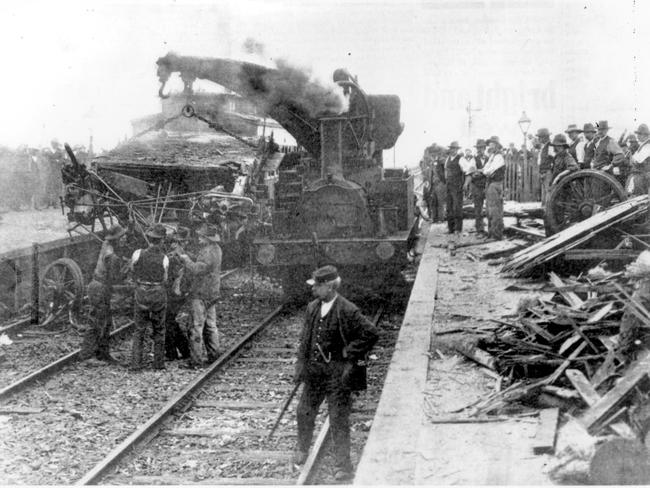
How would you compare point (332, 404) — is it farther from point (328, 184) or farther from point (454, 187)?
point (454, 187)

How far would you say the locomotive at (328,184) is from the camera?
11.0 m

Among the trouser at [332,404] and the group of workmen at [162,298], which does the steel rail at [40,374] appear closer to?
the group of workmen at [162,298]

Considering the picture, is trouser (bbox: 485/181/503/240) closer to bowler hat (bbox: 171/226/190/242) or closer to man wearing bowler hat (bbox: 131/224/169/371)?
bowler hat (bbox: 171/226/190/242)

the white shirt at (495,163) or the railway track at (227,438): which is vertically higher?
the white shirt at (495,163)

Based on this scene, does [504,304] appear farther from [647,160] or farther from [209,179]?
[209,179]

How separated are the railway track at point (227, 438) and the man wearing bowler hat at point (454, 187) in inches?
250

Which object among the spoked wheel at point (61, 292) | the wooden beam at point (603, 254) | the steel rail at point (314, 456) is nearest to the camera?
the steel rail at point (314, 456)

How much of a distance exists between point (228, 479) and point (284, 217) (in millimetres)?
6474

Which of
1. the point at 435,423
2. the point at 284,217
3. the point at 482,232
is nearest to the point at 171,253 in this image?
the point at 284,217

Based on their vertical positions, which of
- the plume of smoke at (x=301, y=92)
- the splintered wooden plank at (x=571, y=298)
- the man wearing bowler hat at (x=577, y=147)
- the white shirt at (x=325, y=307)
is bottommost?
the splintered wooden plank at (x=571, y=298)

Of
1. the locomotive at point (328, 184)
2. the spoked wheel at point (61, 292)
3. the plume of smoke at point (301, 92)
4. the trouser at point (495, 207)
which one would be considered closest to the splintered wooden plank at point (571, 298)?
the locomotive at point (328, 184)

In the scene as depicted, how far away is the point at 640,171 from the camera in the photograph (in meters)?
9.49

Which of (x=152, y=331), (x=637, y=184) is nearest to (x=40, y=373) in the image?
(x=152, y=331)

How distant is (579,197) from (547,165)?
175 cm
